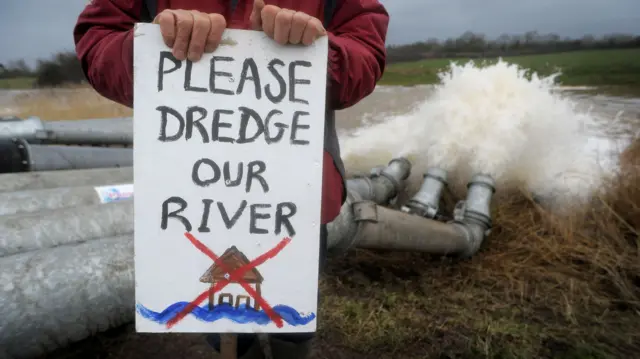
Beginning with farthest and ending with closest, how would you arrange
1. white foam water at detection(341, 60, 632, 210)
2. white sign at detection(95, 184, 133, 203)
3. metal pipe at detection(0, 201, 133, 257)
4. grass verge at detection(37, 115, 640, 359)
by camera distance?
white foam water at detection(341, 60, 632, 210), white sign at detection(95, 184, 133, 203), grass verge at detection(37, 115, 640, 359), metal pipe at detection(0, 201, 133, 257)

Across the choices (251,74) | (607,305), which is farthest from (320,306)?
(251,74)

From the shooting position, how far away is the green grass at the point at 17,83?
359cm

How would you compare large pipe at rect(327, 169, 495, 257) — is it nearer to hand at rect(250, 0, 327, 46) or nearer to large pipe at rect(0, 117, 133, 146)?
hand at rect(250, 0, 327, 46)

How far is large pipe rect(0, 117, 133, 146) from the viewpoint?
9.70ft

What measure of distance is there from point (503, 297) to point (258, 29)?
1.94m

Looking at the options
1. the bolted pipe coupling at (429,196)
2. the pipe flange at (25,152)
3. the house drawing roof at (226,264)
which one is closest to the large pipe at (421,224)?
the bolted pipe coupling at (429,196)

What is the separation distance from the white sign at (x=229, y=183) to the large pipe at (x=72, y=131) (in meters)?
2.31

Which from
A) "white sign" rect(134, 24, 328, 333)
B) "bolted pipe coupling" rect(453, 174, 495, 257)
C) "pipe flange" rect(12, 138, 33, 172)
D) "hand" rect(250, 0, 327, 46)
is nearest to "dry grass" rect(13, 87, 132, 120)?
"pipe flange" rect(12, 138, 33, 172)

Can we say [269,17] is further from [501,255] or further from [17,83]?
[17,83]

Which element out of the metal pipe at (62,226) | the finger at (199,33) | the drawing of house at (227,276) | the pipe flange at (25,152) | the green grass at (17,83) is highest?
the finger at (199,33)

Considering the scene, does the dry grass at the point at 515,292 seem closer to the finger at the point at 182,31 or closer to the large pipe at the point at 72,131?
the finger at the point at 182,31

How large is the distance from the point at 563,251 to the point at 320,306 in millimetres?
1357

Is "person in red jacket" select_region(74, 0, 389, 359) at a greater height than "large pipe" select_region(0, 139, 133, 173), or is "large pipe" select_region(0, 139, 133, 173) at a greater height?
"person in red jacket" select_region(74, 0, 389, 359)

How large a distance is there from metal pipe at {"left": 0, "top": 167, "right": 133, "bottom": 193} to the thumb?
1830 millimetres
